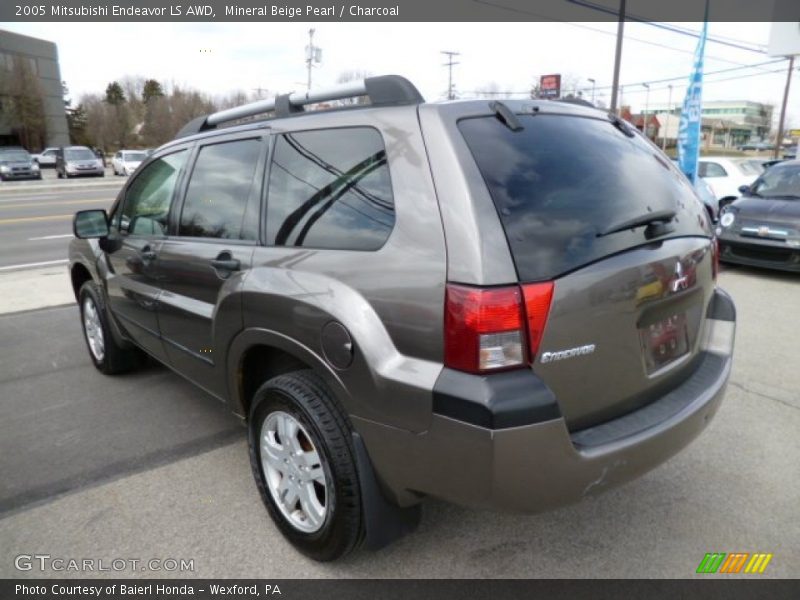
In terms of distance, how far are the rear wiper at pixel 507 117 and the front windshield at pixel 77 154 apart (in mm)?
35797

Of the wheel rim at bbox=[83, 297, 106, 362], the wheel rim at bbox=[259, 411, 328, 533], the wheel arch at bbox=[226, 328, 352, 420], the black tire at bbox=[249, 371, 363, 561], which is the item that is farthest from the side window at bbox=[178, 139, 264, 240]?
the wheel rim at bbox=[83, 297, 106, 362]

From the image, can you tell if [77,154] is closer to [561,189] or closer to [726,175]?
[726,175]

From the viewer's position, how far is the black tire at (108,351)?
434 cm

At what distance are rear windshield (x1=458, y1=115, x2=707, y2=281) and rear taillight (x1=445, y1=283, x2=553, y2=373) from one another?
8 centimetres

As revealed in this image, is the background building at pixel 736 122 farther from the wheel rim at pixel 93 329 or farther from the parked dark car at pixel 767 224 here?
the wheel rim at pixel 93 329

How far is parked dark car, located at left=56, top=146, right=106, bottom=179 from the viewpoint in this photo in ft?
105

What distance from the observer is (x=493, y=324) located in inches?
71.4

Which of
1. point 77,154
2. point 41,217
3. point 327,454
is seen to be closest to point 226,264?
point 327,454

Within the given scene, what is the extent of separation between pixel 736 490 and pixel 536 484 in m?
1.67

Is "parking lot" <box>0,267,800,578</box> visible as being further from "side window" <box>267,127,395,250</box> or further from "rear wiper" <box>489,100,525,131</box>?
"rear wiper" <box>489,100,525,131</box>

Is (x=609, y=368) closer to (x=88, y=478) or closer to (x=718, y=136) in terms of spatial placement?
(x=88, y=478)

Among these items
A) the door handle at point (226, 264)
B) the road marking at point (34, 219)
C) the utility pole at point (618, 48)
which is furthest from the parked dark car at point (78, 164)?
the door handle at point (226, 264)

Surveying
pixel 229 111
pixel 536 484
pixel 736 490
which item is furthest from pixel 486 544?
pixel 229 111

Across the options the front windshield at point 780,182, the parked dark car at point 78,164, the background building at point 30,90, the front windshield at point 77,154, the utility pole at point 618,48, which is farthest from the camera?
the background building at point 30,90
